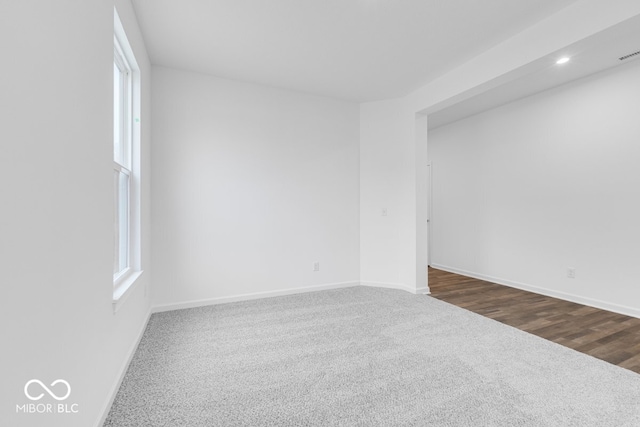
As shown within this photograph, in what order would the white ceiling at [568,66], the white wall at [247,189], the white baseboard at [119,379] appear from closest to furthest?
the white baseboard at [119,379] < the white ceiling at [568,66] < the white wall at [247,189]

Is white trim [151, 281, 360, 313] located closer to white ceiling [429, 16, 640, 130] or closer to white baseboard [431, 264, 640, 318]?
white baseboard [431, 264, 640, 318]

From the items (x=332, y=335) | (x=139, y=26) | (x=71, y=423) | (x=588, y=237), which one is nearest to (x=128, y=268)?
(x=71, y=423)

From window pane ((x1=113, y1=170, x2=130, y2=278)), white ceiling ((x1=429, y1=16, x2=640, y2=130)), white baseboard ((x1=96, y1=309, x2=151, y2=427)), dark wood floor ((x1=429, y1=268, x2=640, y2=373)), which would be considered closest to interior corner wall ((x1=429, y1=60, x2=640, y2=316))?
white ceiling ((x1=429, y1=16, x2=640, y2=130))

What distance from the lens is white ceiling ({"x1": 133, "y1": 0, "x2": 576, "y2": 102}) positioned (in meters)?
2.33

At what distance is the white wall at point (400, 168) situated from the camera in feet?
10.7

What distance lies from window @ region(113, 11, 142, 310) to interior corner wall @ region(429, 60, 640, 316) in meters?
4.87

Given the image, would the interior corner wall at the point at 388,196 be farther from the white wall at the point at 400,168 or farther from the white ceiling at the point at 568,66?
the white ceiling at the point at 568,66

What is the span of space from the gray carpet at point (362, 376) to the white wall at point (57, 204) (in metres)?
0.48

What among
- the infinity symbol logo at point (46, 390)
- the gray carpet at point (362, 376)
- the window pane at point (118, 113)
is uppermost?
the window pane at point (118, 113)

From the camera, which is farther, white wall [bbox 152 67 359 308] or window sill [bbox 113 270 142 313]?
white wall [bbox 152 67 359 308]

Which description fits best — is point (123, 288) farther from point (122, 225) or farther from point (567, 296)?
point (567, 296)

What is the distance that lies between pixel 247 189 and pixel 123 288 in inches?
74.3

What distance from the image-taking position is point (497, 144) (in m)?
4.66

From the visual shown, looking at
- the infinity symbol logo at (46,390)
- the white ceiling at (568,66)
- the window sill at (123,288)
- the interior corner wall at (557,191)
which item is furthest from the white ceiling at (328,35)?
the infinity symbol logo at (46,390)
